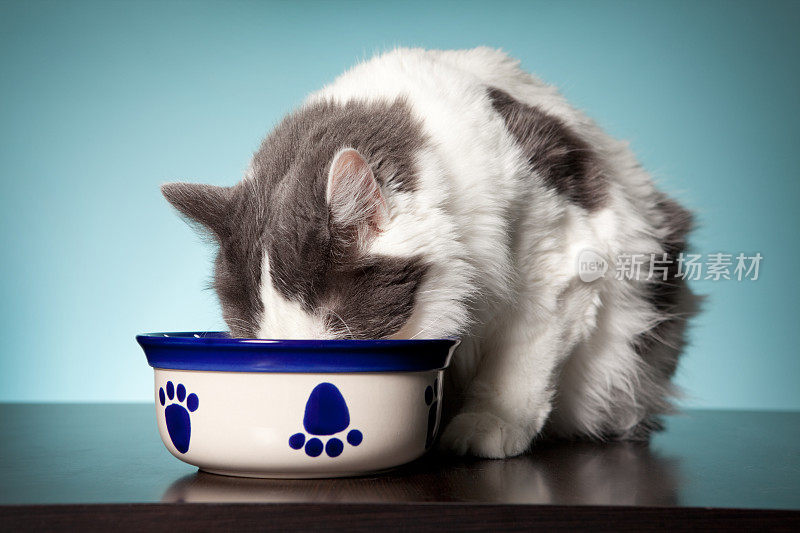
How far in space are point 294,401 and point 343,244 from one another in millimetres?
300

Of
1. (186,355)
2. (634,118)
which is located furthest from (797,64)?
(186,355)

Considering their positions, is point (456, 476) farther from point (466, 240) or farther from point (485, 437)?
point (466, 240)

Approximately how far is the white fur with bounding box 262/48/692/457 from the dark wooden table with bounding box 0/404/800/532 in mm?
126

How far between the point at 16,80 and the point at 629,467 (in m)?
2.16

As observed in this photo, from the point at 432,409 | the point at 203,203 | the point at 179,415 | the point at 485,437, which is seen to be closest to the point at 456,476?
the point at 432,409

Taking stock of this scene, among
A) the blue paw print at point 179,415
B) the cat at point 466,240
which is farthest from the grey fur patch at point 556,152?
the blue paw print at point 179,415

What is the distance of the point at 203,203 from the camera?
45.3 inches

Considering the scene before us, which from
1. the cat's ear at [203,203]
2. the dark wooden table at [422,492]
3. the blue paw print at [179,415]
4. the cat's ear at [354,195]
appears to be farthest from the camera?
the cat's ear at [203,203]

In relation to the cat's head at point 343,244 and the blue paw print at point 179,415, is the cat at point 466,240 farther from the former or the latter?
the blue paw print at point 179,415

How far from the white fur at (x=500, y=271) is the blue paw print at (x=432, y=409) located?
0.18m

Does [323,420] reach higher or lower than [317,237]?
lower

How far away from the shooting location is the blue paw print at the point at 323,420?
2.57ft

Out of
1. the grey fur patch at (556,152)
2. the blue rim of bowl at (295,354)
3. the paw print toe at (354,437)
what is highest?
the grey fur patch at (556,152)

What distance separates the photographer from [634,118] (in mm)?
2551
